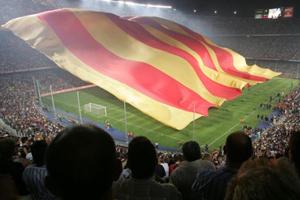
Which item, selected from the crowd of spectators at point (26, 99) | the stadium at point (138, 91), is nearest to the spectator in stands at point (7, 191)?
the stadium at point (138, 91)

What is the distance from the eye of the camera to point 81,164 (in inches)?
53.3

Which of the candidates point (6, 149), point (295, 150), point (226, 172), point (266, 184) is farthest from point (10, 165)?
point (266, 184)

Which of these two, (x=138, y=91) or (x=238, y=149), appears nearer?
(x=238, y=149)

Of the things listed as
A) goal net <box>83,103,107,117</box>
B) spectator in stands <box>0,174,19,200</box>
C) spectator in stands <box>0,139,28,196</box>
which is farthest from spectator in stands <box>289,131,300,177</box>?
goal net <box>83,103,107,117</box>

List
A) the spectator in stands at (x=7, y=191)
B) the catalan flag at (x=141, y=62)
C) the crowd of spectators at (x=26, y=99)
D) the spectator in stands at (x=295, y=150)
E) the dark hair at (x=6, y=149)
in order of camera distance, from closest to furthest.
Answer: the spectator in stands at (x=7, y=191) < the spectator in stands at (x=295, y=150) < the dark hair at (x=6, y=149) < the catalan flag at (x=141, y=62) < the crowd of spectators at (x=26, y=99)

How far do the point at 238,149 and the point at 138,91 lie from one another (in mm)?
7464

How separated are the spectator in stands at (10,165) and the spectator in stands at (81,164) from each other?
1933mm

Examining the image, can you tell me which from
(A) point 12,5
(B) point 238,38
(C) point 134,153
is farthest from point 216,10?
(C) point 134,153

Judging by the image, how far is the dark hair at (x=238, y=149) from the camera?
2.91 metres

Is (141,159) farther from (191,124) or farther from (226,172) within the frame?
(191,124)

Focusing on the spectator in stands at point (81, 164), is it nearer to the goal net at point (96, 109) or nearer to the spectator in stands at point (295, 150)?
the spectator in stands at point (295, 150)

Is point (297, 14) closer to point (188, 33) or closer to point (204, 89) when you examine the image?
point (188, 33)

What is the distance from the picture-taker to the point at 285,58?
4584cm

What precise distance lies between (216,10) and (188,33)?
3921 cm
